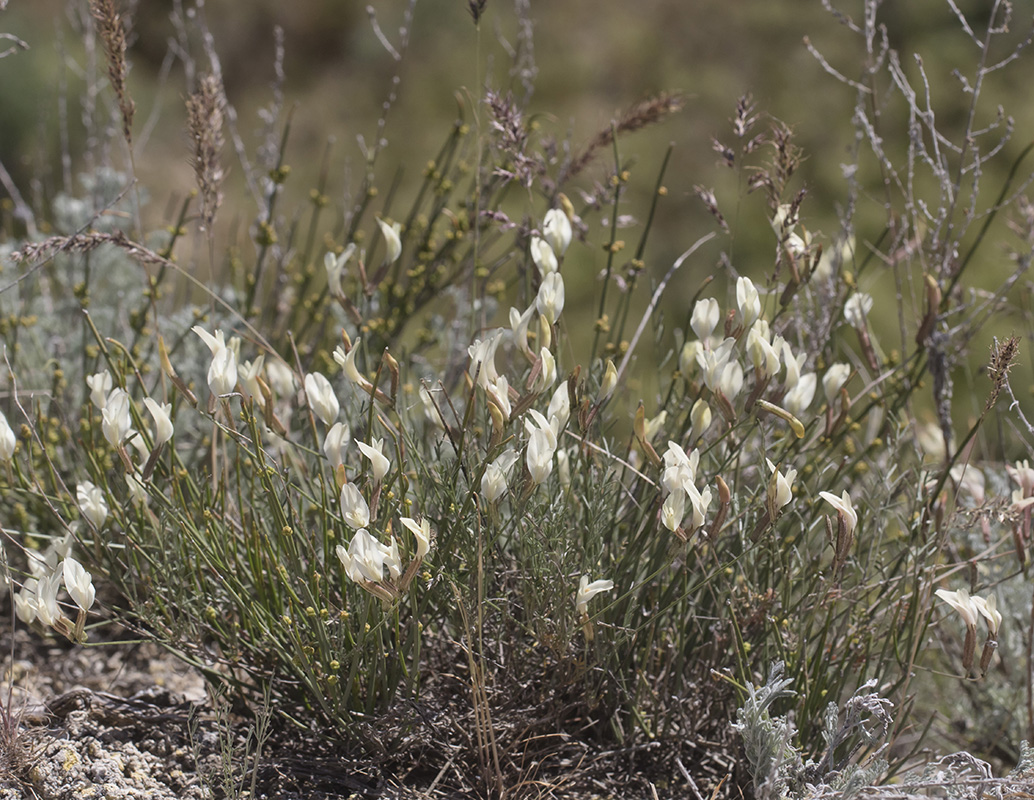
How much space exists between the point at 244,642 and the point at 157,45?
595cm

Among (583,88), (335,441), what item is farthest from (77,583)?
(583,88)

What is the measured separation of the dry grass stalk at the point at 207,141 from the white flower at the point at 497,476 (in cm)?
74

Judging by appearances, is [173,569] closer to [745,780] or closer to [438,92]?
[745,780]

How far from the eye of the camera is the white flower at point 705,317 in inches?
54.5

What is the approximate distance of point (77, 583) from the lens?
1263mm

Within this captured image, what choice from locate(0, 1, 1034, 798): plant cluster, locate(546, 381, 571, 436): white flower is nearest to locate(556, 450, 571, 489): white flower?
locate(0, 1, 1034, 798): plant cluster

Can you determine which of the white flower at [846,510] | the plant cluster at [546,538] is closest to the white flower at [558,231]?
the plant cluster at [546,538]

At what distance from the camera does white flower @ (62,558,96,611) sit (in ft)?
4.11

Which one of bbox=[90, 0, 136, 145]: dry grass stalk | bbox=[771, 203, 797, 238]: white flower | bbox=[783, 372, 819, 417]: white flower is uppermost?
bbox=[90, 0, 136, 145]: dry grass stalk

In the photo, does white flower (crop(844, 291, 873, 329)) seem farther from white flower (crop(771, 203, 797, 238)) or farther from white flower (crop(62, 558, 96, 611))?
white flower (crop(62, 558, 96, 611))

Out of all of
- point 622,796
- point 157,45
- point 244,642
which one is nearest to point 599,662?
point 622,796

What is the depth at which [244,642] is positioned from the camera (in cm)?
145

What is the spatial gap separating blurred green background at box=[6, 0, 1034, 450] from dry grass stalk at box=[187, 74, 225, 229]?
2.81 meters

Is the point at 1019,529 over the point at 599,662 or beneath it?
over
